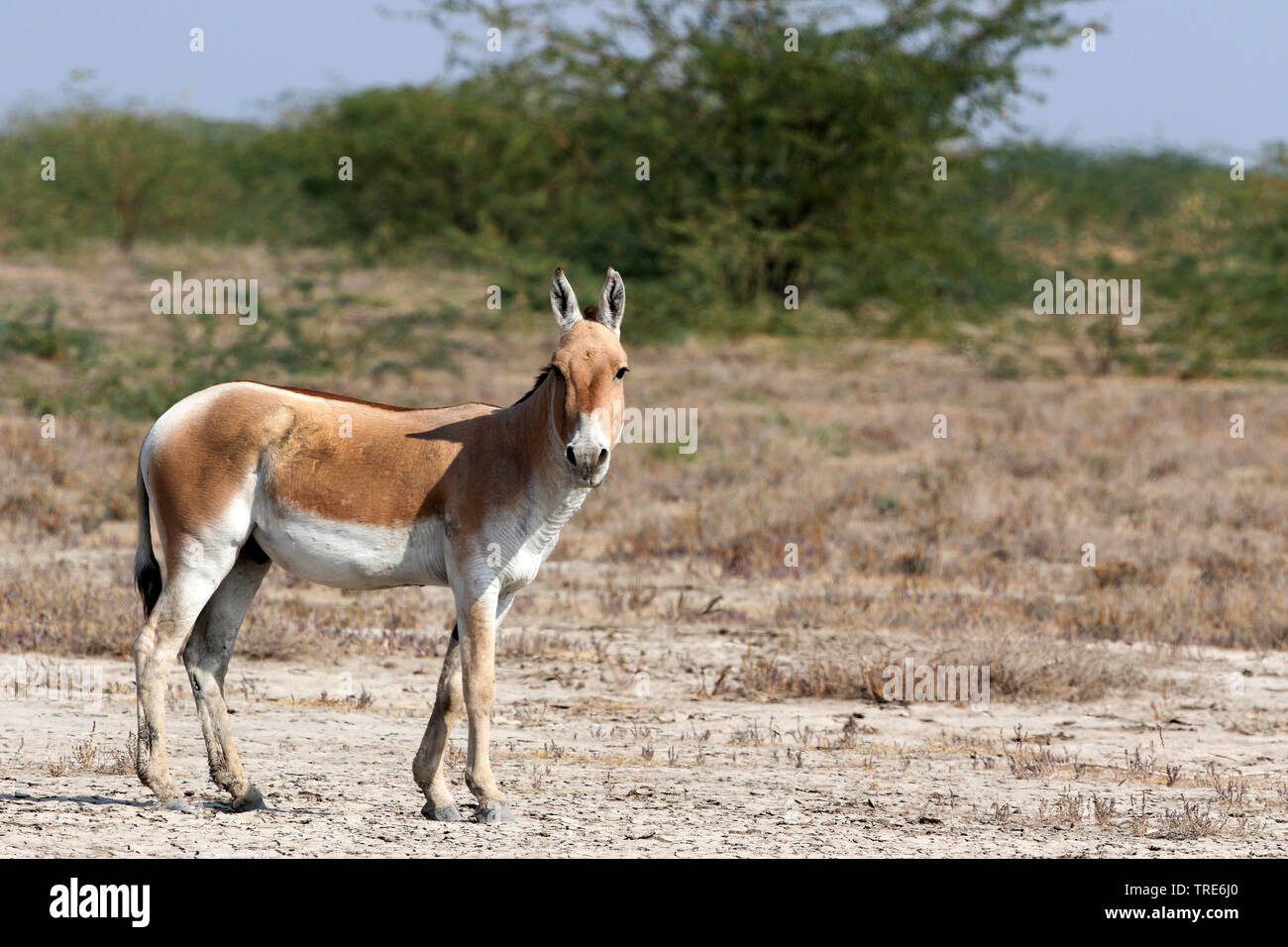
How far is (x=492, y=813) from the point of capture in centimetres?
562

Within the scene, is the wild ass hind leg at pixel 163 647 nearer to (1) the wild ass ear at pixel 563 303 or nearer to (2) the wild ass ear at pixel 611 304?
(1) the wild ass ear at pixel 563 303

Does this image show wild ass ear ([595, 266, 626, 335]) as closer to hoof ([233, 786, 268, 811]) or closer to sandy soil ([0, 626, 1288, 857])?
sandy soil ([0, 626, 1288, 857])

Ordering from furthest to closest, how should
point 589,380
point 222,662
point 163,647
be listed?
point 222,662, point 163,647, point 589,380

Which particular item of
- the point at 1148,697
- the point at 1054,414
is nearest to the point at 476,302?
the point at 1054,414

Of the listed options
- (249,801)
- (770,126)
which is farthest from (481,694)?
(770,126)

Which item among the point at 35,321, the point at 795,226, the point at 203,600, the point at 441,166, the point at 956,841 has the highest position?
the point at 441,166

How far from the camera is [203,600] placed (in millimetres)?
5676

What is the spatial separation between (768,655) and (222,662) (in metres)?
4.10

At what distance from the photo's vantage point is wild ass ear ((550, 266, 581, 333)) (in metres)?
5.47

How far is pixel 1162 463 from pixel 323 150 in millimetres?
28562

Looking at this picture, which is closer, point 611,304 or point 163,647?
point 611,304

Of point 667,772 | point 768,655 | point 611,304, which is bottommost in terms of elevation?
point 667,772

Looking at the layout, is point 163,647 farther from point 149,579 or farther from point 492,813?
point 492,813

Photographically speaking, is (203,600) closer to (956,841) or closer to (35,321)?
(956,841)
